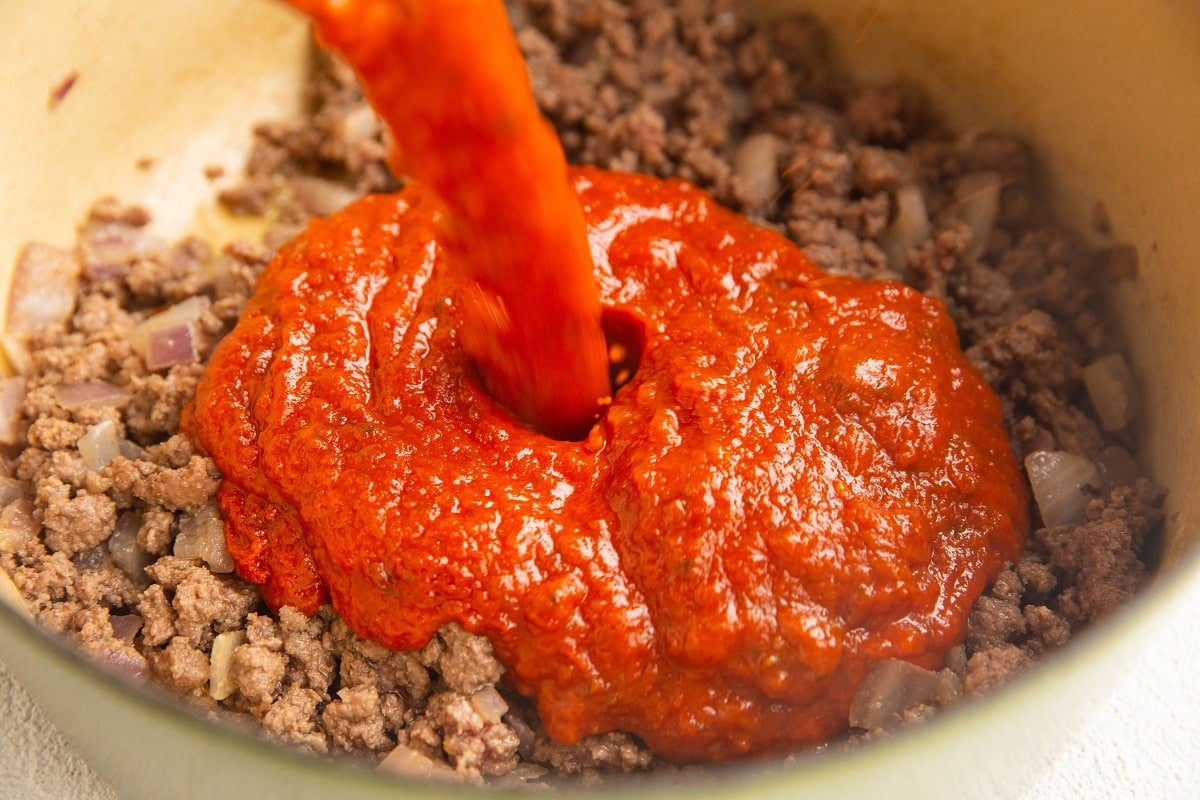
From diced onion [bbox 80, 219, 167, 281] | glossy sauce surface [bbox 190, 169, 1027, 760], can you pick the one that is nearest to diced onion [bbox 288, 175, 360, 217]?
diced onion [bbox 80, 219, 167, 281]

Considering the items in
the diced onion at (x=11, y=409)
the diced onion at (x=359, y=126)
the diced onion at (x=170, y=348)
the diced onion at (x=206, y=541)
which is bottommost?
the diced onion at (x=11, y=409)

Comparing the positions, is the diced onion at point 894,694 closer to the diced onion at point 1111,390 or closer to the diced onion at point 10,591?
the diced onion at point 1111,390

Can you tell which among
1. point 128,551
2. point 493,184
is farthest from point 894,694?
point 128,551

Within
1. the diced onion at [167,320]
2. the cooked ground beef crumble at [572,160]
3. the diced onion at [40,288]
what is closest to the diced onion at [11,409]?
the cooked ground beef crumble at [572,160]

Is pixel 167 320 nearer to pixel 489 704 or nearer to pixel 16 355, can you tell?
pixel 16 355

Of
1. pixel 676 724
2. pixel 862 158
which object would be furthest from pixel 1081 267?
pixel 676 724

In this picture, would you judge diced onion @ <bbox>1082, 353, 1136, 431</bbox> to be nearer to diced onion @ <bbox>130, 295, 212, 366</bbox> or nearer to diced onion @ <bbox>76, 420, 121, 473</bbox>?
diced onion @ <bbox>130, 295, 212, 366</bbox>
